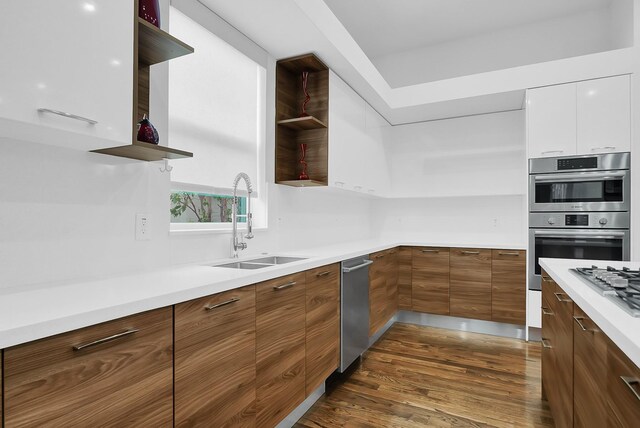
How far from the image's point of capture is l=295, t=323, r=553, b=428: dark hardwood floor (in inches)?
81.3

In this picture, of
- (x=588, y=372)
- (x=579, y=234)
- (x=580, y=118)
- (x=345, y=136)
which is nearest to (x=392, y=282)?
(x=345, y=136)

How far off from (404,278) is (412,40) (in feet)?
8.97

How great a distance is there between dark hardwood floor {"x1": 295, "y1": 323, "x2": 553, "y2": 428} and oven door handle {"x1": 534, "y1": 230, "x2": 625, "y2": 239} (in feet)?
3.31

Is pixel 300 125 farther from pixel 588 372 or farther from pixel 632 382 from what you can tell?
pixel 632 382

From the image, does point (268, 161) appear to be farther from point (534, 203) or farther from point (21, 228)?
point (534, 203)

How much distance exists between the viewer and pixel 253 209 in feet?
8.61

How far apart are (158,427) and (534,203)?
3383mm

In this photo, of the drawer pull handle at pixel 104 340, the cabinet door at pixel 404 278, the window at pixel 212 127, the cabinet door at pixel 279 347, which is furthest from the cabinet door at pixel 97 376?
the cabinet door at pixel 404 278

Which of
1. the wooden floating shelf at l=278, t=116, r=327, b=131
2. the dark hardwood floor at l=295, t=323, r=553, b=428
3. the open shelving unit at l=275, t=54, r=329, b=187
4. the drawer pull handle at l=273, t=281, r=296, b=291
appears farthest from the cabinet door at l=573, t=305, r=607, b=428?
the wooden floating shelf at l=278, t=116, r=327, b=131

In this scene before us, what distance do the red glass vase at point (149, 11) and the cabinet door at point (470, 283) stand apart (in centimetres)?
320

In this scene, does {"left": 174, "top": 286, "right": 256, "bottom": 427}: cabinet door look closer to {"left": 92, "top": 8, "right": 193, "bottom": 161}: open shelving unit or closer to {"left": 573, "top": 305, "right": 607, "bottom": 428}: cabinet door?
{"left": 92, "top": 8, "right": 193, "bottom": 161}: open shelving unit

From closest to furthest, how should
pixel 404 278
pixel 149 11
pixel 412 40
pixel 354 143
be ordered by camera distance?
pixel 149 11
pixel 354 143
pixel 404 278
pixel 412 40

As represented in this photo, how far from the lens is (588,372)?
46.0 inches

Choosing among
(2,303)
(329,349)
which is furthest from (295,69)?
(2,303)
